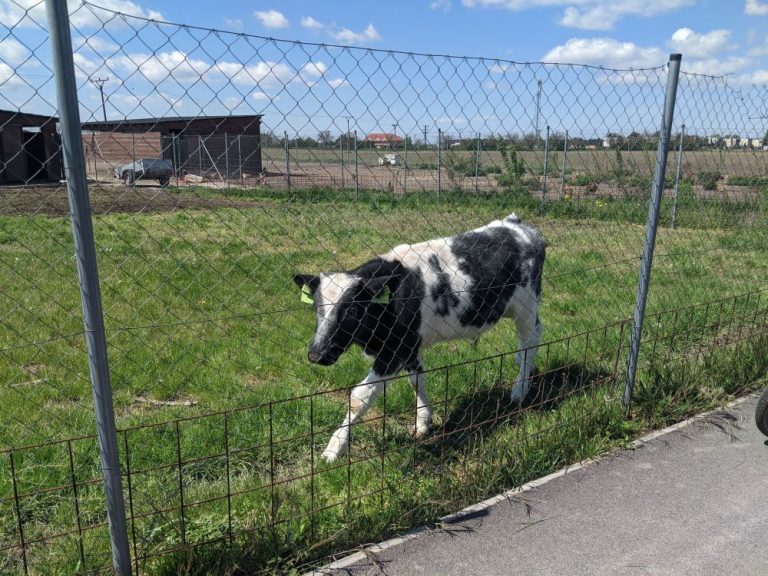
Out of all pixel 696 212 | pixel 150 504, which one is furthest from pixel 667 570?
pixel 696 212

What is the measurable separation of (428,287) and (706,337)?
343 cm

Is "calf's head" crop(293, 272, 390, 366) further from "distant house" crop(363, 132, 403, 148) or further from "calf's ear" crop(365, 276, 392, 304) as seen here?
"distant house" crop(363, 132, 403, 148)

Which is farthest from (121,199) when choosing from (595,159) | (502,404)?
(595,159)

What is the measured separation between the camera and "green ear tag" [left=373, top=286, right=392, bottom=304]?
4.15 meters

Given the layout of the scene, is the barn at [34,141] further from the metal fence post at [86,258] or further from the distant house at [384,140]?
the distant house at [384,140]

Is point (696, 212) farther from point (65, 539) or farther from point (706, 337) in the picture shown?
point (65, 539)

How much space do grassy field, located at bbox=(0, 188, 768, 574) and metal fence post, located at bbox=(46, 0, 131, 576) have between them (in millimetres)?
170

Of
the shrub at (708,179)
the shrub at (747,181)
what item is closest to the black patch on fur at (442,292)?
the shrub at (747,181)

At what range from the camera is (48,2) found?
2.18 metres

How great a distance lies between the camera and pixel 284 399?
4141 mm

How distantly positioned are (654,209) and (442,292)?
156cm

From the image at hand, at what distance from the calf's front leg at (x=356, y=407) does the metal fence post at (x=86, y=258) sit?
1579mm

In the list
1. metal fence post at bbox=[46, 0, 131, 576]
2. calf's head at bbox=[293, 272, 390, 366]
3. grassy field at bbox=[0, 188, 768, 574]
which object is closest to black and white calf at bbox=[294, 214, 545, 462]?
calf's head at bbox=[293, 272, 390, 366]

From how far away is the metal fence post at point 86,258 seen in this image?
221 centimetres
